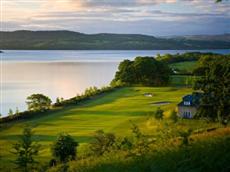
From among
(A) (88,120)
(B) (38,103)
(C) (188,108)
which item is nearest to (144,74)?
(B) (38,103)

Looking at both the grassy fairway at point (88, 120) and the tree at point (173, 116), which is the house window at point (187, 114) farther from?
the grassy fairway at point (88, 120)

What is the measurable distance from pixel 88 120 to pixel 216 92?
61.9 ft

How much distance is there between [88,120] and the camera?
4766 cm

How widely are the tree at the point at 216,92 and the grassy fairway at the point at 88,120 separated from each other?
24.1 feet

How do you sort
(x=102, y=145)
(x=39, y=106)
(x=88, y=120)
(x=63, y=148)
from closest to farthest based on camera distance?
1. (x=102, y=145)
2. (x=63, y=148)
3. (x=88, y=120)
4. (x=39, y=106)

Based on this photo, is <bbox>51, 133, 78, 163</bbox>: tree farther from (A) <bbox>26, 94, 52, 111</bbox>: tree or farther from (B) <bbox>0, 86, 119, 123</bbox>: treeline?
(A) <bbox>26, 94, 52, 111</bbox>: tree

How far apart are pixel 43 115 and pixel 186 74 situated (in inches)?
2138

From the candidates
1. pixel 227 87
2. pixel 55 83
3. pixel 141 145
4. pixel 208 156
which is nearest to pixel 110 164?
pixel 141 145

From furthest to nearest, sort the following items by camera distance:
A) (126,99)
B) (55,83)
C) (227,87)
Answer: (55,83)
(126,99)
(227,87)

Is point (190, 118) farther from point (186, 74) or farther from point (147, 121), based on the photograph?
point (186, 74)

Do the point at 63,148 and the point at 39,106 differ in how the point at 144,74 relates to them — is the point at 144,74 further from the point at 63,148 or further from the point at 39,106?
the point at 63,148

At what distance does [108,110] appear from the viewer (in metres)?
55.4

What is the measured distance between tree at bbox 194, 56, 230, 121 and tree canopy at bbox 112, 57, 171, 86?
57282 mm

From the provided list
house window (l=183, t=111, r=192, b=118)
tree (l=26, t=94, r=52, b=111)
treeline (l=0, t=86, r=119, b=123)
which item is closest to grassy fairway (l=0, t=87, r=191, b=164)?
treeline (l=0, t=86, r=119, b=123)
